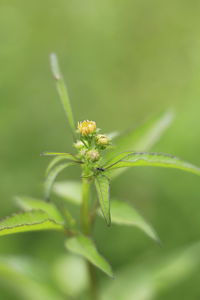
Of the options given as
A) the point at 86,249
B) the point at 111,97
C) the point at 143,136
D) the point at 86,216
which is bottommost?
the point at 86,249

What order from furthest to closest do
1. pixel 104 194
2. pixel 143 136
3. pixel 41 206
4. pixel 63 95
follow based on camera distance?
pixel 143 136 → pixel 41 206 → pixel 63 95 → pixel 104 194

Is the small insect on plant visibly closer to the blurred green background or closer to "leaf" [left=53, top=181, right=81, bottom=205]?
"leaf" [left=53, top=181, right=81, bottom=205]

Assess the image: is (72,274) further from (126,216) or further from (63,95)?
(63,95)

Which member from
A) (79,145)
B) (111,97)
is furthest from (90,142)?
(111,97)

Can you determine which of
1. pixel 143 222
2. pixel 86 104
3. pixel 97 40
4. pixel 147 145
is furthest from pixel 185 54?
pixel 143 222

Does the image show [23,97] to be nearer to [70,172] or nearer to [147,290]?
[70,172]

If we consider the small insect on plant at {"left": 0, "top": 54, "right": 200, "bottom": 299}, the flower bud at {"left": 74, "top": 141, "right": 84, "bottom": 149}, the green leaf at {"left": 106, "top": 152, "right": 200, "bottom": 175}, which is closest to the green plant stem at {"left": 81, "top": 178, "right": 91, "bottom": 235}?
the small insect on plant at {"left": 0, "top": 54, "right": 200, "bottom": 299}
